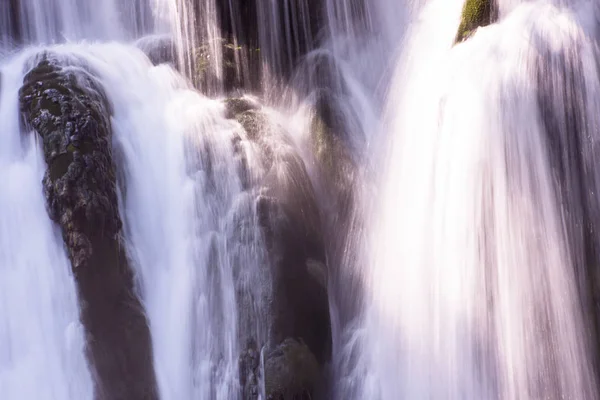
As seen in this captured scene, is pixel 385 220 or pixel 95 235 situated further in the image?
pixel 385 220

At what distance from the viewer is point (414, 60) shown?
33.2ft

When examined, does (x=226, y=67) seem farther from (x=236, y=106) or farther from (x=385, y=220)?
(x=385, y=220)

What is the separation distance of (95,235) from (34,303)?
95cm

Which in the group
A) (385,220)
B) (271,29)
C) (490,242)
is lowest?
(490,242)

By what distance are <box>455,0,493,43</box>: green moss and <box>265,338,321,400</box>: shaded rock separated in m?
4.10

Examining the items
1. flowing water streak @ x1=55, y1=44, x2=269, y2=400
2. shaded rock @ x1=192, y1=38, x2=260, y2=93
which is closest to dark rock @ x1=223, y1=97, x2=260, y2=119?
flowing water streak @ x1=55, y1=44, x2=269, y2=400

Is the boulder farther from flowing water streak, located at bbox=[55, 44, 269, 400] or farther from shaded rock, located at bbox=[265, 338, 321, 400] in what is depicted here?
shaded rock, located at bbox=[265, 338, 321, 400]

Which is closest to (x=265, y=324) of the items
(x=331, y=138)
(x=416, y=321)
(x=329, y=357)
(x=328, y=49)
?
(x=329, y=357)

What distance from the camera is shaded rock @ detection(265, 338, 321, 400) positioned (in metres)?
7.80

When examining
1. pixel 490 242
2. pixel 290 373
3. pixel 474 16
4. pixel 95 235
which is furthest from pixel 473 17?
pixel 95 235

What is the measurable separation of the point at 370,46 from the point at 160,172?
495cm

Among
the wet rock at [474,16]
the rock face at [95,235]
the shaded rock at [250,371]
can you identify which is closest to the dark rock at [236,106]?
the rock face at [95,235]

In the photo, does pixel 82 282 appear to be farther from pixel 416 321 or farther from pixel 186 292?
pixel 416 321

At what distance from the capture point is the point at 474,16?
8.50 metres
